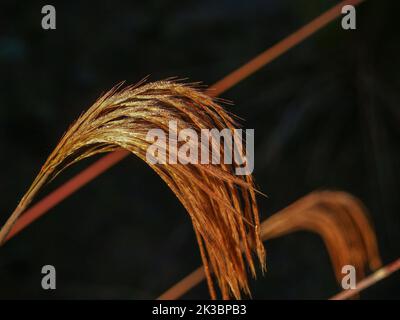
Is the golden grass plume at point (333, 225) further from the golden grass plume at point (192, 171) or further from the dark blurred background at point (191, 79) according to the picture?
the dark blurred background at point (191, 79)

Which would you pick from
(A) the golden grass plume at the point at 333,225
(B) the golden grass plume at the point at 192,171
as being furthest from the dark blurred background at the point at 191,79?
(B) the golden grass plume at the point at 192,171

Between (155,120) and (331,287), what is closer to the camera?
(155,120)

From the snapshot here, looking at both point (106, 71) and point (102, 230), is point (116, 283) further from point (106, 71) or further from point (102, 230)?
point (106, 71)

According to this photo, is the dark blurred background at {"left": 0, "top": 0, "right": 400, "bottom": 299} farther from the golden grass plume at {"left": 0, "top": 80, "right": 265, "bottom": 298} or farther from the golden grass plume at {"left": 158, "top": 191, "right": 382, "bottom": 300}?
the golden grass plume at {"left": 0, "top": 80, "right": 265, "bottom": 298}

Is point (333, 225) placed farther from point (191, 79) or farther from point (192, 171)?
point (191, 79)

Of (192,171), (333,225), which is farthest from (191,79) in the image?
(192,171)

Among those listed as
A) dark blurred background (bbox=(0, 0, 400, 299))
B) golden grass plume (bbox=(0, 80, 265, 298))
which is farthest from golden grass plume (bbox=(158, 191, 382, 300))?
dark blurred background (bbox=(0, 0, 400, 299))
